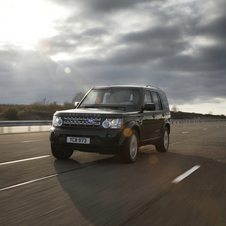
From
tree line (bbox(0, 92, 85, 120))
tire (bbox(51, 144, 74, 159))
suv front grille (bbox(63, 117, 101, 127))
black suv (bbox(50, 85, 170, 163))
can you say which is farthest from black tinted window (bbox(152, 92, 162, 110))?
tree line (bbox(0, 92, 85, 120))

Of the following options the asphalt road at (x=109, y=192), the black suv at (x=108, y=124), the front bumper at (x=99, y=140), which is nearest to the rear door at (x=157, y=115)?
the black suv at (x=108, y=124)

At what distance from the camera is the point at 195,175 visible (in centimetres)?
655

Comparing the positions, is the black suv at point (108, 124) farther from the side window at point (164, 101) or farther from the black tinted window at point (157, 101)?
the side window at point (164, 101)

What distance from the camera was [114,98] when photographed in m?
8.76

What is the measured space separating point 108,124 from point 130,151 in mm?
924

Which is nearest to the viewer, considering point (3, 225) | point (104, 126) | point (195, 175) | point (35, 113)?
point (3, 225)

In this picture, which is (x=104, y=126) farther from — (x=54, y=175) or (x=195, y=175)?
(x=195, y=175)

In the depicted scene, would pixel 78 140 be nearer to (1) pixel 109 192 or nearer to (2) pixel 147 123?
(2) pixel 147 123

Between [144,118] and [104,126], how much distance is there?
5.38ft

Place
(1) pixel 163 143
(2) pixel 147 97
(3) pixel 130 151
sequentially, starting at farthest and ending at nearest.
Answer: (1) pixel 163 143 < (2) pixel 147 97 < (3) pixel 130 151

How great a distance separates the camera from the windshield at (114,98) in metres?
8.48

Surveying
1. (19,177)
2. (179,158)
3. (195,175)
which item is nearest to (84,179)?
(19,177)

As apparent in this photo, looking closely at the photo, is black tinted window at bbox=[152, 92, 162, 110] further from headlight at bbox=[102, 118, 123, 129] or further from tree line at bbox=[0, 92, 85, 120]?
tree line at bbox=[0, 92, 85, 120]

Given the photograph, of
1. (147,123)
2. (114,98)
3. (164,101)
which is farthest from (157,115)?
(114,98)
